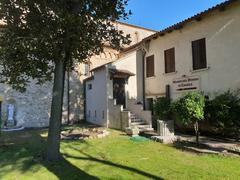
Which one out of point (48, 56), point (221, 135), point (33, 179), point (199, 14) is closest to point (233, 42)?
point (199, 14)

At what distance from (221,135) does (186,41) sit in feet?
18.2

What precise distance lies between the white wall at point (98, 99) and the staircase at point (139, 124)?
2.09 meters

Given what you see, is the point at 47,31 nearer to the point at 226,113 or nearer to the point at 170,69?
the point at 226,113

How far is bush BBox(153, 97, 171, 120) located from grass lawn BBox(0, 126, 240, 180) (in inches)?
155

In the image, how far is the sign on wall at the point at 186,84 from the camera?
13908 mm

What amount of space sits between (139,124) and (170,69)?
3900 mm

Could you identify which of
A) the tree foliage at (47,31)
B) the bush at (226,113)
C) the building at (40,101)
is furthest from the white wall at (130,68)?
the tree foliage at (47,31)

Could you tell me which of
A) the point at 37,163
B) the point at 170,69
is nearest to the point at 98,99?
the point at 170,69

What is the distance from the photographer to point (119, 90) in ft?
58.4

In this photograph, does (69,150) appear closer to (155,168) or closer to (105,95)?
(155,168)

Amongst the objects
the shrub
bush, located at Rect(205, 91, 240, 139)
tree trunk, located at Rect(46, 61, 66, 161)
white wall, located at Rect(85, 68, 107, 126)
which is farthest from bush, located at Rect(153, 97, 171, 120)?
tree trunk, located at Rect(46, 61, 66, 161)

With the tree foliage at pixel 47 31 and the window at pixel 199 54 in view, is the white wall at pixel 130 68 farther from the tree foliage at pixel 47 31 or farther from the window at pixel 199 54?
the tree foliage at pixel 47 31

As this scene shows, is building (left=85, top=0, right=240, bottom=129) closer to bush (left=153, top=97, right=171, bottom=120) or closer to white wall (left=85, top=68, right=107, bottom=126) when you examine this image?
white wall (left=85, top=68, right=107, bottom=126)

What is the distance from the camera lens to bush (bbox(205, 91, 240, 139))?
37.1 feet
